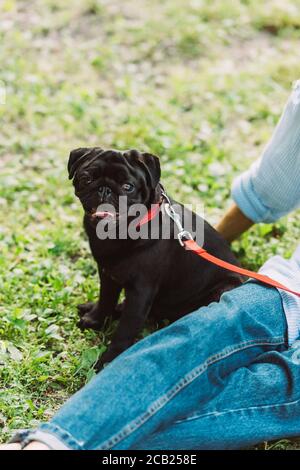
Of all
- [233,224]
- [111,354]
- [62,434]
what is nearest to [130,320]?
[111,354]

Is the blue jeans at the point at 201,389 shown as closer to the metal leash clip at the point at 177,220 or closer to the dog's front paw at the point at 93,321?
the metal leash clip at the point at 177,220

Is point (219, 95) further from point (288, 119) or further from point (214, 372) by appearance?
point (214, 372)

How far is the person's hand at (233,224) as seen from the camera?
379cm

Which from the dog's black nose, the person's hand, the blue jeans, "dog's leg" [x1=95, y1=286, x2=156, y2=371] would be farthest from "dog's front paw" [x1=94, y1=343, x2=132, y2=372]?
the person's hand

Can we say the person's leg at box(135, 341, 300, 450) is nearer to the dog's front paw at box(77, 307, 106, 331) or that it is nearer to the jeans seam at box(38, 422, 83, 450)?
the jeans seam at box(38, 422, 83, 450)

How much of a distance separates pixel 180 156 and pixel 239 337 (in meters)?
2.13

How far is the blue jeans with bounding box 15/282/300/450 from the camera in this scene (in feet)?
7.81

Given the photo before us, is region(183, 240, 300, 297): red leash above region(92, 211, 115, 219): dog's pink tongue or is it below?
below

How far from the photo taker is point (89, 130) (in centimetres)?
486

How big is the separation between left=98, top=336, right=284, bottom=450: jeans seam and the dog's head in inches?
26.5

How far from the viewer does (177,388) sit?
2.52 m

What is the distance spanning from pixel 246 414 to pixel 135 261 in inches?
30.7

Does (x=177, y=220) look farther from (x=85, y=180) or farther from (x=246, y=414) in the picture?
(x=246, y=414)

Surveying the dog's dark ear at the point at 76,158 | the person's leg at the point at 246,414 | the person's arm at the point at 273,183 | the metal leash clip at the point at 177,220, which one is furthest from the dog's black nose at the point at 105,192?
the person's arm at the point at 273,183
